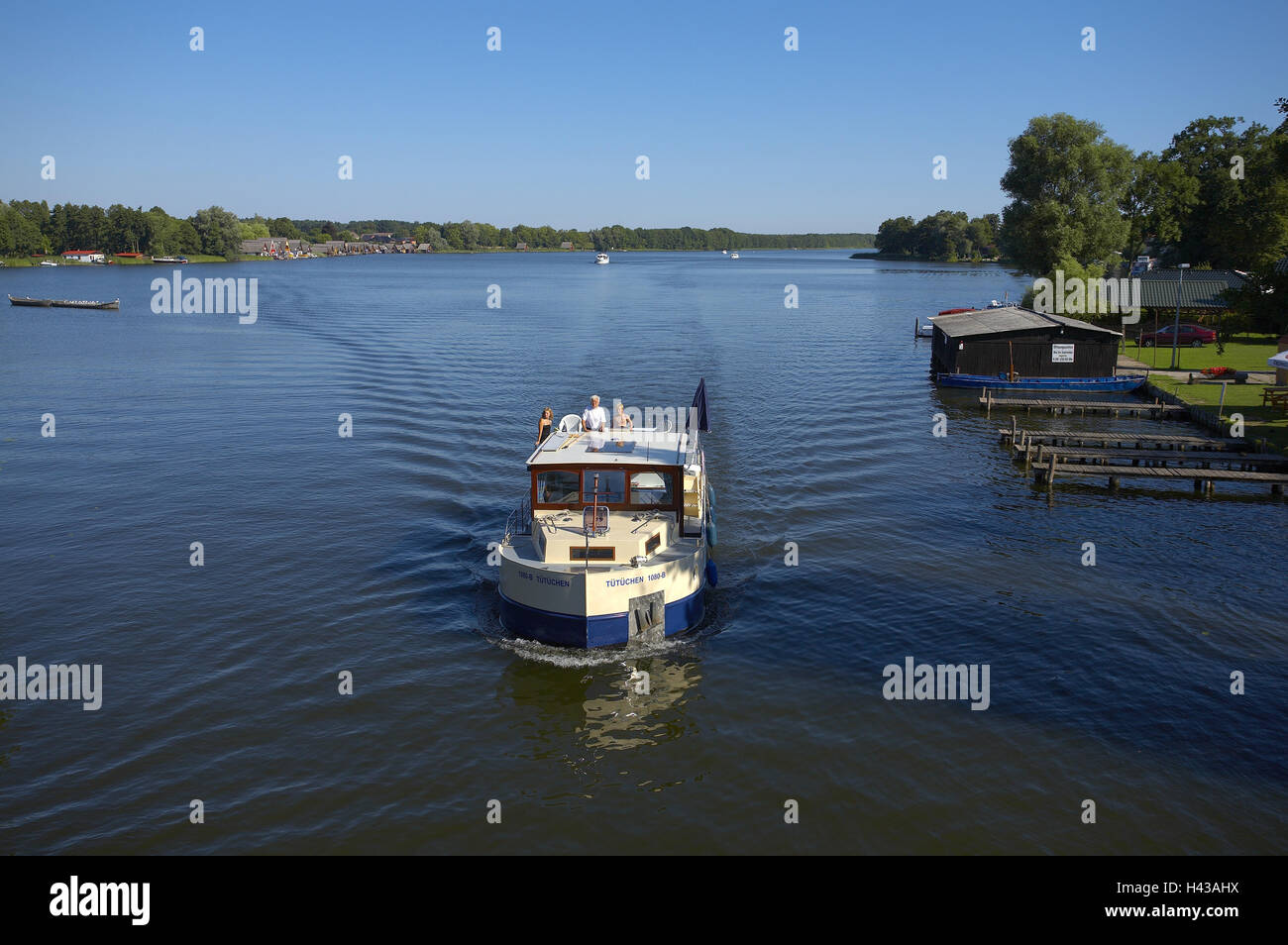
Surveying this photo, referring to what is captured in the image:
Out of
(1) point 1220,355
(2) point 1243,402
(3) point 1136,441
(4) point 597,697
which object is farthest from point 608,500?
(1) point 1220,355

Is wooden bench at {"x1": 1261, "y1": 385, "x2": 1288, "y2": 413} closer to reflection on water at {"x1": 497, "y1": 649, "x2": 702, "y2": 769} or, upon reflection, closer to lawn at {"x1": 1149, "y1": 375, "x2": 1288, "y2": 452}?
lawn at {"x1": 1149, "y1": 375, "x2": 1288, "y2": 452}

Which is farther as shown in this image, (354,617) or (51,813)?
(354,617)

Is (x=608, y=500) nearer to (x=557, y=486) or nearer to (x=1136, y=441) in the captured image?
(x=557, y=486)

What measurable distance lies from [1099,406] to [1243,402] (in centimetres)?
635

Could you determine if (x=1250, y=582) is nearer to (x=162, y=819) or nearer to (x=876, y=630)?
(x=876, y=630)

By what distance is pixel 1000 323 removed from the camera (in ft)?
188

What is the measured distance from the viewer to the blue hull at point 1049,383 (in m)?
52.1


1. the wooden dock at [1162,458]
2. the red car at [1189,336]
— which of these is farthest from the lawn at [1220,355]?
the wooden dock at [1162,458]

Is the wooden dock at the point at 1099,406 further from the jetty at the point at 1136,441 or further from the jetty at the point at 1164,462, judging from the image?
the jetty at the point at 1164,462

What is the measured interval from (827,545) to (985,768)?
11.6 m

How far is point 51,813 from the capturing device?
15.2m

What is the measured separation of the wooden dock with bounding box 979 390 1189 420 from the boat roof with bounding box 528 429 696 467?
3067cm
